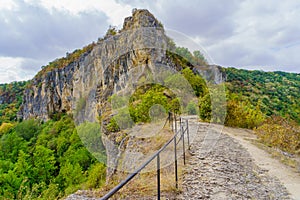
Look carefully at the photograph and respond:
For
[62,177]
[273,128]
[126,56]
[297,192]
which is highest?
[126,56]

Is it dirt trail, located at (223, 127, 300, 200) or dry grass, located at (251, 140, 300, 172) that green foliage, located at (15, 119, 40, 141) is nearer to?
dry grass, located at (251, 140, 300, 172)

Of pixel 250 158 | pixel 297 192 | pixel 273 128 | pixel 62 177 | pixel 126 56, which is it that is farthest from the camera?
pixel 62 177

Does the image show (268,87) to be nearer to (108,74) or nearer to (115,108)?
(108,74)

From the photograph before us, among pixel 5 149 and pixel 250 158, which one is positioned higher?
pixel 250 158

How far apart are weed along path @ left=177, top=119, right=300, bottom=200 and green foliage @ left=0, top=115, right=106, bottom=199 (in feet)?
14.8

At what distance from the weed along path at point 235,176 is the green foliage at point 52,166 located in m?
4.51

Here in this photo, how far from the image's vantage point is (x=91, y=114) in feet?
57.4

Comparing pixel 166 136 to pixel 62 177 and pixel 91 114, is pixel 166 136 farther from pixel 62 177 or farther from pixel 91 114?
pixel 62 177

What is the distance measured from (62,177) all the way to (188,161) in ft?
68.0

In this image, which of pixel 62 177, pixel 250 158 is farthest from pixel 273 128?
pixel 62 177

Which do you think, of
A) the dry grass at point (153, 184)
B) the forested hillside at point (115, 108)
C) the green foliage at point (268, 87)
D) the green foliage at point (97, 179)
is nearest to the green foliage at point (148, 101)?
the forested hillside at point (115, 108)

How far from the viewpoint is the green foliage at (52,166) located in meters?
12.0

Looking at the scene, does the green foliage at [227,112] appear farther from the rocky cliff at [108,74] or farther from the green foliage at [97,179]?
the green foliage at [97,179]

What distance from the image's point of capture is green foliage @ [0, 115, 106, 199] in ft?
39.4
